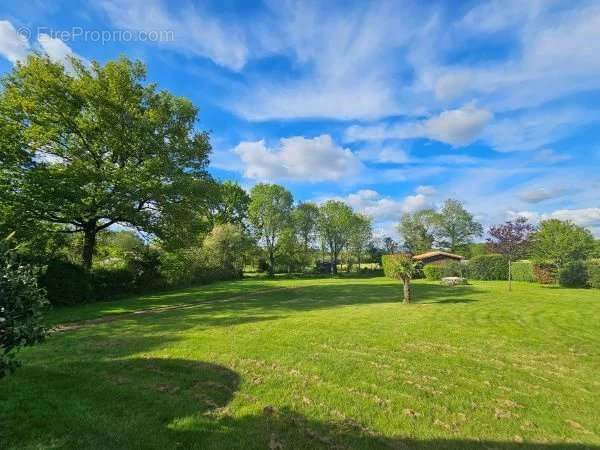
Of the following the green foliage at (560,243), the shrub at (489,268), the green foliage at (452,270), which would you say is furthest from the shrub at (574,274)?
the green foliage at (452,270)

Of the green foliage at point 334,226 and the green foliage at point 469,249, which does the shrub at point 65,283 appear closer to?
the green foliage at point 334,226

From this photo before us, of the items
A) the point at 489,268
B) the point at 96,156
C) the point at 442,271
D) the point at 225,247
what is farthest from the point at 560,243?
the point at 96,156

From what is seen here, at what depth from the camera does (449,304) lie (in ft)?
49.4

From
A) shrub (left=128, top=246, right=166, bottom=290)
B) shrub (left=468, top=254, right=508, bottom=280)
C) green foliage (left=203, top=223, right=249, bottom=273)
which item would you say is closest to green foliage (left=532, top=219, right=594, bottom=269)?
shrub (left=468, top=254, right=508, bottom=280)

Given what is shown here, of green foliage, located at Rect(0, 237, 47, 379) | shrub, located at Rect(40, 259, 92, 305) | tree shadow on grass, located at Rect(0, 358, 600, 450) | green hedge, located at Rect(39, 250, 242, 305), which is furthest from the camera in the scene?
green hedge, located at Rect(39, 250, 242, 305)

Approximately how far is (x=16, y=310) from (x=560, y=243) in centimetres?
3401

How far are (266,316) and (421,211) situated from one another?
205 feet

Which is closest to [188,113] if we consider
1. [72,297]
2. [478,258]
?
[72,297]

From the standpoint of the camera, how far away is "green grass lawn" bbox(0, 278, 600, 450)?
3693 millimetres

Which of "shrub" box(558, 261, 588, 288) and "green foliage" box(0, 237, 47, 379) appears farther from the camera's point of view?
"shrub" box(558, 261, 588, 288)

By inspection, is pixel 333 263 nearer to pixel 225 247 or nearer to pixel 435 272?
pixel 435 272

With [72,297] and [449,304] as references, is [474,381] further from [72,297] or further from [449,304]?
[72,297]

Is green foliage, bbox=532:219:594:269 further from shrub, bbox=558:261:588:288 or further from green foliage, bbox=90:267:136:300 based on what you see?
green foliage, bbox=90:267:136:300

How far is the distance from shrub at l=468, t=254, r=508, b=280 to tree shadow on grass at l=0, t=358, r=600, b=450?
35710mm
